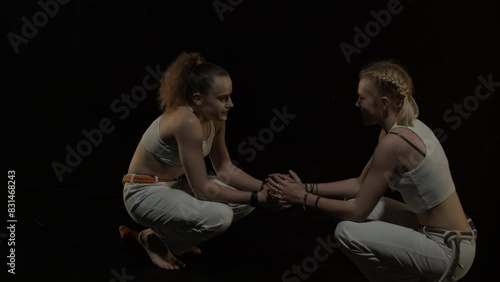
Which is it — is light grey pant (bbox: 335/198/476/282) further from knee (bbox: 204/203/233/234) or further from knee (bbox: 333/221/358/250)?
knee (bbox: 204/203/233/234)

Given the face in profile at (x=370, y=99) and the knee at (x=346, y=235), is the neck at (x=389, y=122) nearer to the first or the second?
the face in profile at (x=370, y=99)

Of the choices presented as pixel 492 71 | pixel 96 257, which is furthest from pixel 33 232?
pixel 492 71

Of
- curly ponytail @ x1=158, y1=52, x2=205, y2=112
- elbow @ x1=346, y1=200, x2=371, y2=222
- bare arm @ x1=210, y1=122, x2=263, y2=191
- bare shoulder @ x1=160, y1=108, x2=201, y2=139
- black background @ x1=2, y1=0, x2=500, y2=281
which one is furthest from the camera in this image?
black background @ x1=2, y1=0, x2=500, y2=281

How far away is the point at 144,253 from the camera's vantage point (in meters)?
3.22

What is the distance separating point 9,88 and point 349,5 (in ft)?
8.15

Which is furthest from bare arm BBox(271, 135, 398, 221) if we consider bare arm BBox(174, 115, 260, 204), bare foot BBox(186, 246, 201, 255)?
bare foot BBox(186, 246, 201, 255)

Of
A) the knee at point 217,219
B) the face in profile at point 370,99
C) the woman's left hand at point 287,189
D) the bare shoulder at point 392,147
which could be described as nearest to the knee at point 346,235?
the woman's left hand at point 287,189

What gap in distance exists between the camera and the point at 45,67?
441 centimetres

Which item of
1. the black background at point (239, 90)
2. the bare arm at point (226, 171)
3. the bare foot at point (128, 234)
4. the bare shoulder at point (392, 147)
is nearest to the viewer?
the bare shoulder at point (392, 147)

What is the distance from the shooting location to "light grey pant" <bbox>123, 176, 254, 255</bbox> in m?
2.92

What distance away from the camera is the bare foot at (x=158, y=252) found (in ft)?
10.0

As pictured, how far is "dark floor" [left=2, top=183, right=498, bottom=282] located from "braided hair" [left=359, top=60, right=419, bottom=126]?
0.92 metres

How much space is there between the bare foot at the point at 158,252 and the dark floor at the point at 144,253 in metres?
0.05

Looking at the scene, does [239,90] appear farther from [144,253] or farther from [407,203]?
[407,203]
